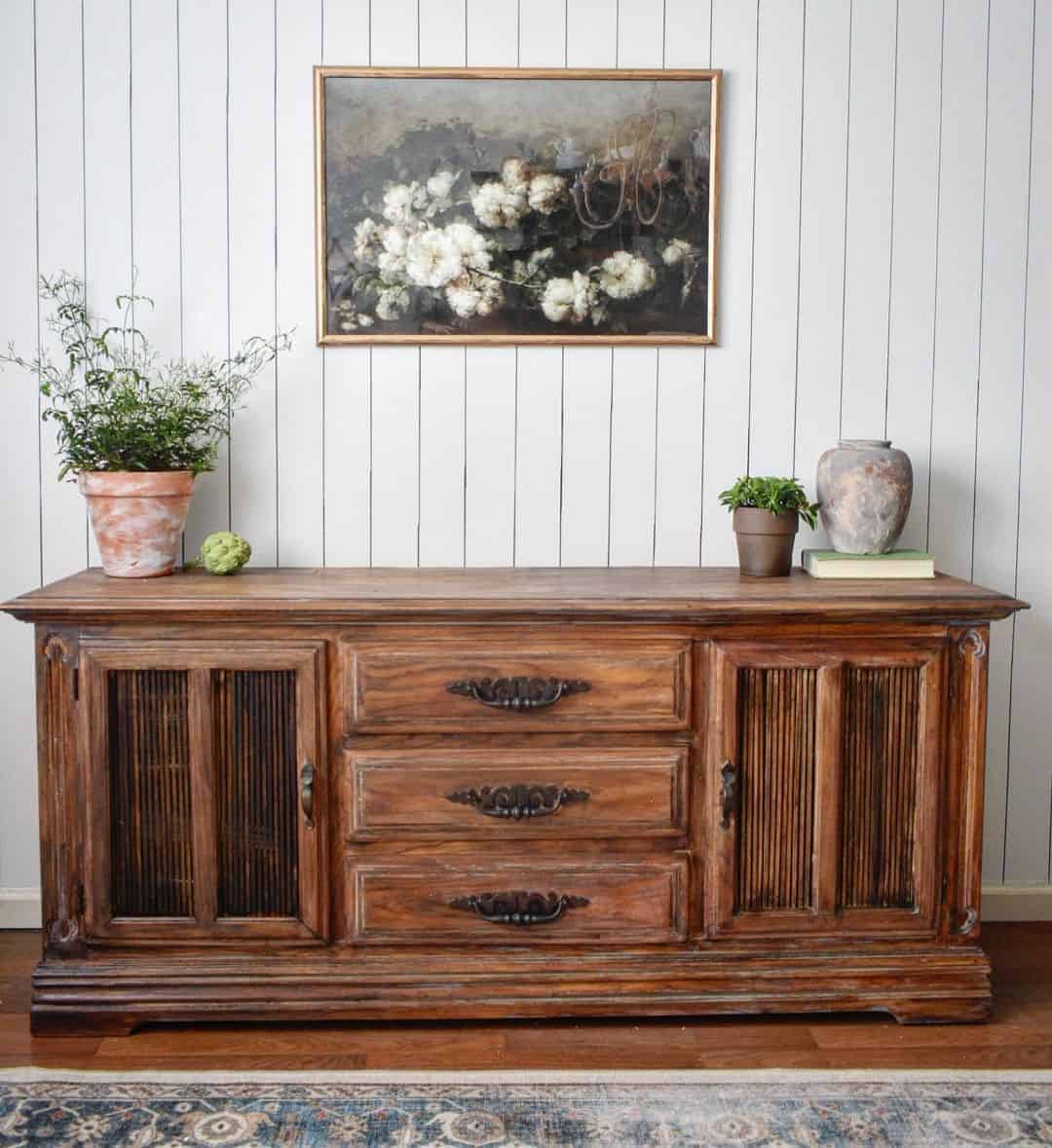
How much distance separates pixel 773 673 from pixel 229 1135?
132 cm

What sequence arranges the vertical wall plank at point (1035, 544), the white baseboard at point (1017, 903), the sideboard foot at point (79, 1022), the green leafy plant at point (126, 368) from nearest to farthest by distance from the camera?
the sideboard foot at point (79, 1022)
the green leafy plant at point (126, 368)
the vertical wall plank at point (1035, 544)
the white baseboard at point (1017, 903)

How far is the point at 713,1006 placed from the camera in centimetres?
247

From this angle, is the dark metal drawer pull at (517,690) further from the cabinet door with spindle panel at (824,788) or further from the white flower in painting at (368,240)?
the white flower in painting at (368,240)

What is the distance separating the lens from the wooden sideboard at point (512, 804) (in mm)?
Result: 2426

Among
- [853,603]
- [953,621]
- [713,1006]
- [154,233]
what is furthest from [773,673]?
[154,233]

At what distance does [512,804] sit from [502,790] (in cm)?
4

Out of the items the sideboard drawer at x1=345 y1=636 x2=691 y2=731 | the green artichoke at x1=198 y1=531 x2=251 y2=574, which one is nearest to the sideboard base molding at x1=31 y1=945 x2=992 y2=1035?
the sideboard drawer at x1=345 y1=636 x2=691 y2=731

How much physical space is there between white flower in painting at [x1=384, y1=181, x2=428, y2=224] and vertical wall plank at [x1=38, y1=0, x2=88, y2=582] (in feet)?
2.00

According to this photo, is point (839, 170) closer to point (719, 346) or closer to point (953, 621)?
point (719, 346)

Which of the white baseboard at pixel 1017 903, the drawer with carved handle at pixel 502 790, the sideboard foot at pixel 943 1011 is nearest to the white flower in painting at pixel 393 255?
the drawer with carved handle at pixel 502 790

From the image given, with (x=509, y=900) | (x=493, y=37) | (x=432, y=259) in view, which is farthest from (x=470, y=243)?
(x=509, y=900)

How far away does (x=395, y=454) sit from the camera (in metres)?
2.92

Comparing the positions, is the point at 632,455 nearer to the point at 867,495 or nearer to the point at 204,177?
the point at 867,495

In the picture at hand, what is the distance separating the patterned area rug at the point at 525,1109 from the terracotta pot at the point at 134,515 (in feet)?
3.38
